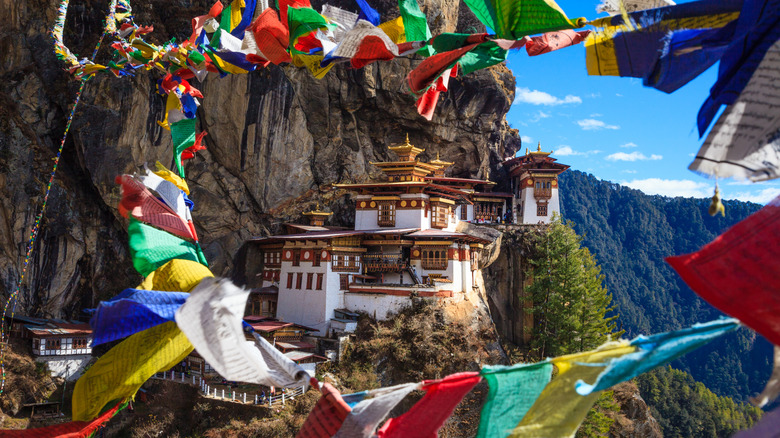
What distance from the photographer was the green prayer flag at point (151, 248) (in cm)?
409

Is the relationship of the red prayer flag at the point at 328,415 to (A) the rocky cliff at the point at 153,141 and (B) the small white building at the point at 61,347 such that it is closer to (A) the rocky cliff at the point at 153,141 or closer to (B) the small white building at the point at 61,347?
(B) the small white building at the point at 61,347

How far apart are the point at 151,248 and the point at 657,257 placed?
313 ft

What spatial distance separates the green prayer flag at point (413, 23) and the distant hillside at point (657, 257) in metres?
71.6

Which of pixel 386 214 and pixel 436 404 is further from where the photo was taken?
pixel 386 214

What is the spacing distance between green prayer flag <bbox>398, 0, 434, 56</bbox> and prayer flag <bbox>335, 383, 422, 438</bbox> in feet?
8.19

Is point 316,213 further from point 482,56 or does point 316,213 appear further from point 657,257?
point 657,257

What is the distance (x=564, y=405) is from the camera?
2.87m

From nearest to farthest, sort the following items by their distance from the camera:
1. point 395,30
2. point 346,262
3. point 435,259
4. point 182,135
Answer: point 395,30 < point 182,135 < point 346,262 < point 435,259

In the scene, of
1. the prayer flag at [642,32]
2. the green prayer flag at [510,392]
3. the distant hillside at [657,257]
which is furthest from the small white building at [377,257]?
the distant hillside at [657,257]

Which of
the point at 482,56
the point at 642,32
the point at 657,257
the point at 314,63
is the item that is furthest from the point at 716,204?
the point at 657,257

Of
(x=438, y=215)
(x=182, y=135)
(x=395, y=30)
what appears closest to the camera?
(x=395, y=30)

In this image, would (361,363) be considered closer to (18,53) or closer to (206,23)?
(206,23)

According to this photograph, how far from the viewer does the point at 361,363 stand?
72.7 ft

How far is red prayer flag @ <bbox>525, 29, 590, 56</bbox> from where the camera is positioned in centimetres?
343
